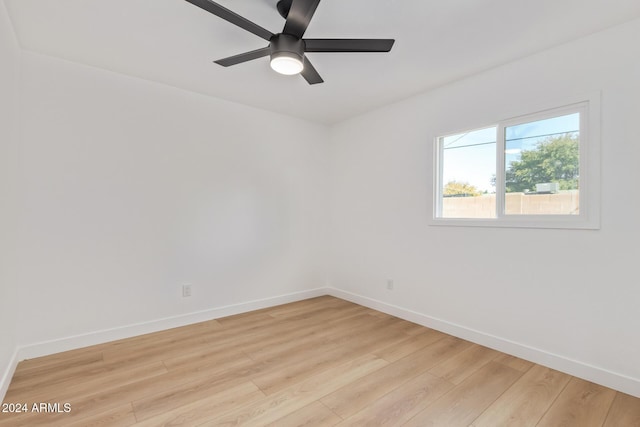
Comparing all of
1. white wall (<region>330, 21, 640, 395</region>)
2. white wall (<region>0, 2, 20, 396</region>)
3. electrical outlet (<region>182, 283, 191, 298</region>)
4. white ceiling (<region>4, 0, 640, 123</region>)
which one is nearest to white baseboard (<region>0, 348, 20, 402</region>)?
white wall (<region>0, 2, 20, 396</region>)

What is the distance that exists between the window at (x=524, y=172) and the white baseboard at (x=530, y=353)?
1.00m

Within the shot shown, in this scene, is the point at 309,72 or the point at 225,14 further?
the point at 309,72

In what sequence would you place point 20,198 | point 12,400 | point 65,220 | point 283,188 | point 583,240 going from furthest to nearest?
point 283,188 < point 65,220 < point 20,198 < point 583,240 < point 12,400

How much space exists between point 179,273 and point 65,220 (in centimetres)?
105

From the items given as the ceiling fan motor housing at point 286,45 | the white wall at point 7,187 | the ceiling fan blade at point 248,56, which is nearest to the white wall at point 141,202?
the white wall at point 7,187

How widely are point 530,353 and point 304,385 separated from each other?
1.83m

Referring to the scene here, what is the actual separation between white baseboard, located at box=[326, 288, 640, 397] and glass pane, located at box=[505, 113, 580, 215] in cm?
110

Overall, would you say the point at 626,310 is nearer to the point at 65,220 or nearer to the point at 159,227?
the point at 159,227

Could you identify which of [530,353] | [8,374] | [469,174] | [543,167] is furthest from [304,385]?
[543,167]

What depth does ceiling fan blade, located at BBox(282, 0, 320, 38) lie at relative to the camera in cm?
147

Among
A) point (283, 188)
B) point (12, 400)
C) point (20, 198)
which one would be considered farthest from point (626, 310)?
point (20, 198)

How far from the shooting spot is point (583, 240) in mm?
2133

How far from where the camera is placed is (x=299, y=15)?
1572mm

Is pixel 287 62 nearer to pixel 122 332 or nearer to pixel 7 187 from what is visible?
pixel 7 187
